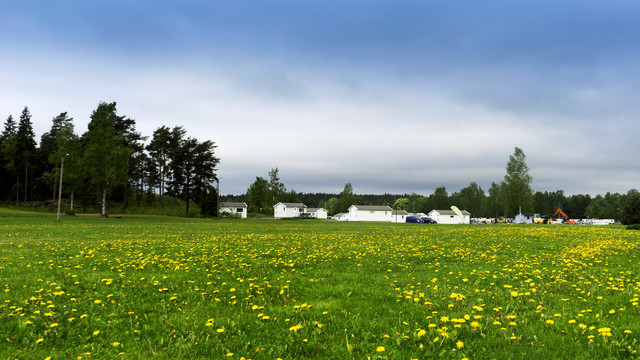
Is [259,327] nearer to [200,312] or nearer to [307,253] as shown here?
[200,312]

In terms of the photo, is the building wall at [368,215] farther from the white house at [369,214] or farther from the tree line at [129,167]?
the tree line at [129,167]

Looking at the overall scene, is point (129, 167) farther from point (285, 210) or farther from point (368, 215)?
point (368, 215)

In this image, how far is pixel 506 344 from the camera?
5.10 metres

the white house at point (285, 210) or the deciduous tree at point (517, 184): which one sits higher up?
the deciduous tree at point (517, 184)

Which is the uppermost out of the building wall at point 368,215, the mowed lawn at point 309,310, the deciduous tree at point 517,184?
the deciduous tree at point 517,184

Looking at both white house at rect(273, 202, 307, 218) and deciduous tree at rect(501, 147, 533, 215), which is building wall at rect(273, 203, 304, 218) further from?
deciduous tree at rect(501, 147, 533, 215)

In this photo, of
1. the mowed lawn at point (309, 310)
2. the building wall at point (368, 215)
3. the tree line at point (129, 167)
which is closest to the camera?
the mowed lawn at point (309, 310)

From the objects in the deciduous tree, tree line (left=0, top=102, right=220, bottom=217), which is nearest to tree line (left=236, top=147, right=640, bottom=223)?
the deciduous tree

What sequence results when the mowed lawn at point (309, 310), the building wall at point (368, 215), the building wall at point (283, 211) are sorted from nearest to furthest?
the mowed lawn at point (309, 310) → the building wall at point (368, 215) → the building wall at point (283, 211)

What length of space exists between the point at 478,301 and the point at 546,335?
6.03 feet

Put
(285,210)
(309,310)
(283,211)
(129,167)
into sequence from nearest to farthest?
(309,310), (129,167), (285,210), (283,211)

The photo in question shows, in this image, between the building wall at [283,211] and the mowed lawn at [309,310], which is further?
the building wall at [283,211]

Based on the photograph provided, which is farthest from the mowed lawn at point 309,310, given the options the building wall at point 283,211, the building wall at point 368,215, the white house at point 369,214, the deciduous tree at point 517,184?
the building wall at point 283,211

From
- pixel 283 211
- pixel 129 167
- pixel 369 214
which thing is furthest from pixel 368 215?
pixel 129 167
